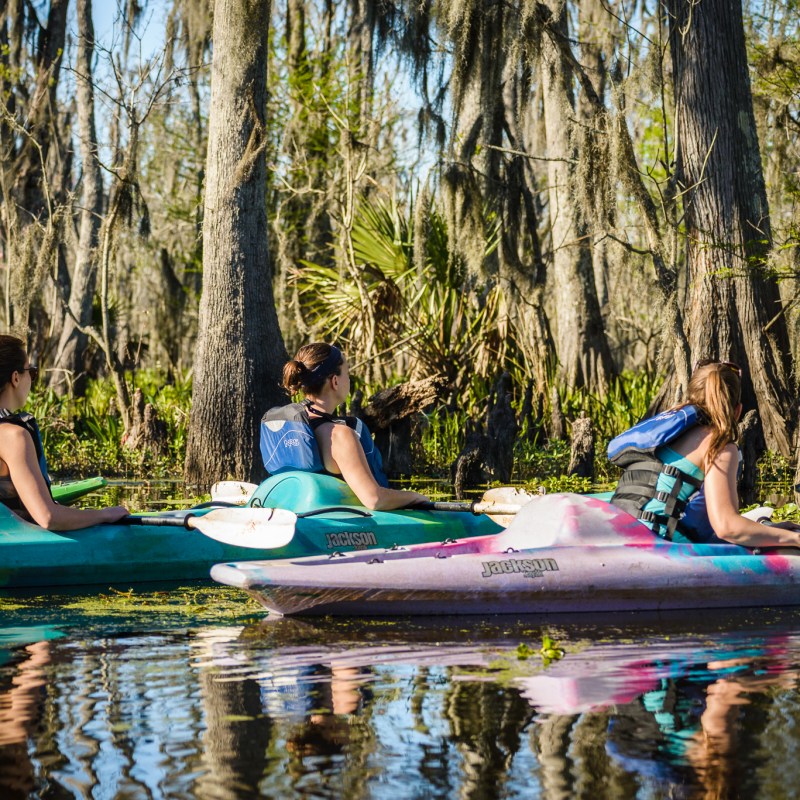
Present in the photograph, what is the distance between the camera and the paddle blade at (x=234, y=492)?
8.09m

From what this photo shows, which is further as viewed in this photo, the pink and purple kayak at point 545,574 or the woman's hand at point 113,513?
the woman's hand at point 113,513

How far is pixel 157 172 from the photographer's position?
3203 cm

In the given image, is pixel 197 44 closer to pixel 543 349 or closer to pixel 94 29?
pixel 94 29

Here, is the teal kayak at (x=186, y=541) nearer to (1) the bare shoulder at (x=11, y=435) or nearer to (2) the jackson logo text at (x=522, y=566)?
→ (1) the bare shoulder at (x=11, y=435)

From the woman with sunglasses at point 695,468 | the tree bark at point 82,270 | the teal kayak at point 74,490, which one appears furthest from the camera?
the tree bark at point 82,270

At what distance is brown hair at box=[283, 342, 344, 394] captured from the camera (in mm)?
6844

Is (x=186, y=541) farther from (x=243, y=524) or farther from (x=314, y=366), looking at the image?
(x=314, y=366)

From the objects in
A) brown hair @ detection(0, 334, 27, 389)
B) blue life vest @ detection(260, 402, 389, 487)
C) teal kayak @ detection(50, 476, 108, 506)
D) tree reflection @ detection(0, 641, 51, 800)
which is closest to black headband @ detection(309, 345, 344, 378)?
blue life vest @ detection(260, 402, 389, 487)

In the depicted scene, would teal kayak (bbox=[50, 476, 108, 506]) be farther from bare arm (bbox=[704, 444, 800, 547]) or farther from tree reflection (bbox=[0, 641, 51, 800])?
bare arm (bbox=[704, 444, 800, 547])

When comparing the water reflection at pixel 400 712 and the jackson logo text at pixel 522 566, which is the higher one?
the jackson logo text at pixel 522 566

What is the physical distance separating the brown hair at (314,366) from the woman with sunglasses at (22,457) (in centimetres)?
126

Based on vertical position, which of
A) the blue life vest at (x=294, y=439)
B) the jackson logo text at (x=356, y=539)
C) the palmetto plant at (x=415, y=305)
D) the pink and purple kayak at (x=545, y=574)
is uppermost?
the palmetto plant at (x=415, y=305)

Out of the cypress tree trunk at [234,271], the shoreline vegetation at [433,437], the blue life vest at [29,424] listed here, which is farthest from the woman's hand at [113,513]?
the shoreline vegetation at [433,437]

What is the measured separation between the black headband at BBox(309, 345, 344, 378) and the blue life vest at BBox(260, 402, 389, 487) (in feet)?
0.65
